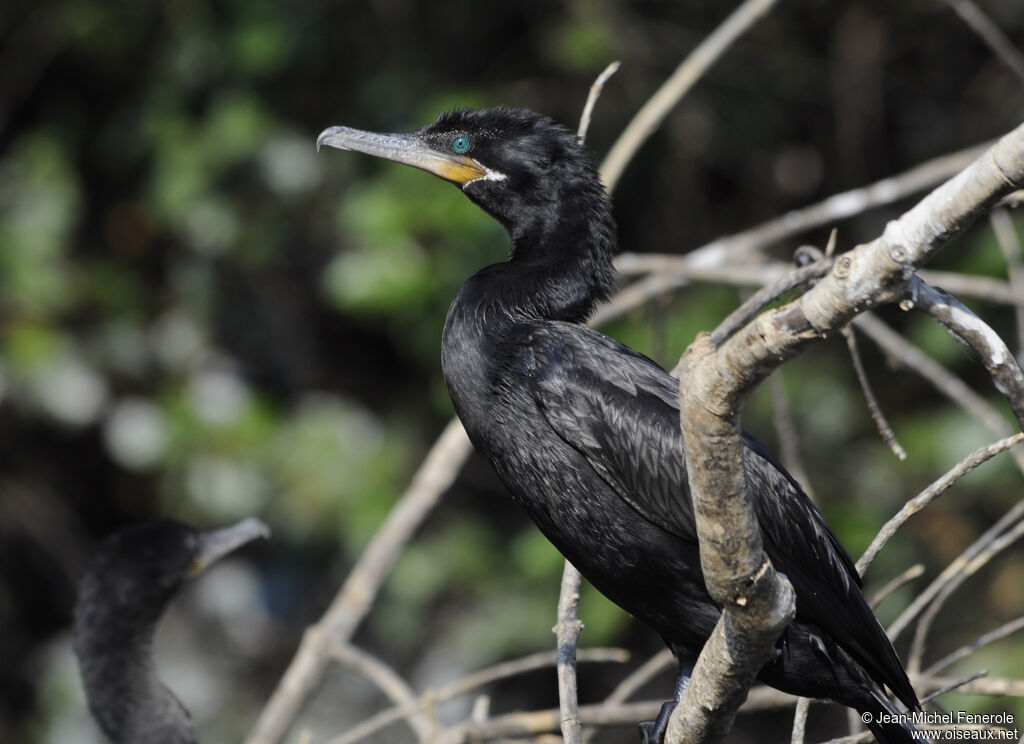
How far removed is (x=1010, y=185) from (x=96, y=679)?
11.0ft

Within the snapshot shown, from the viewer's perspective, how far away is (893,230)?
62.7 inches

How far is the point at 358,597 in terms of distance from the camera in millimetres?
3963

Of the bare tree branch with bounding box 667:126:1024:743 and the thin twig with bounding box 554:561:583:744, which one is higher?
the bare tree branch with bounding box 667:126:1024:743

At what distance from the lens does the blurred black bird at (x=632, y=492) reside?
2.63 meters

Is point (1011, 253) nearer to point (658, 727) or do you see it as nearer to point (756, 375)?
point (658, 727)

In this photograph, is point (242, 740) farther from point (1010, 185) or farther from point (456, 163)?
point (1010, 185)

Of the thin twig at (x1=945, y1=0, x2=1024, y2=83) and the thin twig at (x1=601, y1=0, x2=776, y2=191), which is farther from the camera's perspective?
the thin twig at (x1=601, y1=0, x2=776, y2=191)

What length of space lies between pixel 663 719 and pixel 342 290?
282 cm

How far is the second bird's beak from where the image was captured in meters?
3.25

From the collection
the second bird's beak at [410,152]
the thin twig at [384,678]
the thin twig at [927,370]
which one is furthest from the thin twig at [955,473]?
the thin twig at [384,678]

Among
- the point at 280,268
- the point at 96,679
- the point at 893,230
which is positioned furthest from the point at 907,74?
the point at 893,230

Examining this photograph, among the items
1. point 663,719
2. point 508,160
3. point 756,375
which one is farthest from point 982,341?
point 508,160

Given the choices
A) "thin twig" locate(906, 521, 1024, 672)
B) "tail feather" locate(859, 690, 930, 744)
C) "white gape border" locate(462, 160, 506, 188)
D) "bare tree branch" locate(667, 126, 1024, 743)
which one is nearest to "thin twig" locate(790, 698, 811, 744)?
"tail feather" locate(859, 690, 930, 744)

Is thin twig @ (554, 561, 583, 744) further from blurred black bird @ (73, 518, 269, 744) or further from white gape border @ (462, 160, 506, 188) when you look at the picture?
blurred black bird @ (73, 518, 269, 744)
